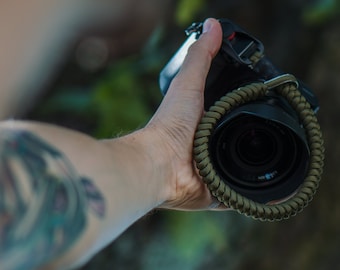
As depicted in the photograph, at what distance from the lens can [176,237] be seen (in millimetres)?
2125

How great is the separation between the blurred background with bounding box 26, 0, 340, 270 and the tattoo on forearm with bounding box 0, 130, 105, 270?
1.26 metres

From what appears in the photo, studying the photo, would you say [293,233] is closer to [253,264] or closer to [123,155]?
[253,264]

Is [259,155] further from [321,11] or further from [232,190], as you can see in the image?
[321,11]

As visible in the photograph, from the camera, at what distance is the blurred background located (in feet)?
6.98

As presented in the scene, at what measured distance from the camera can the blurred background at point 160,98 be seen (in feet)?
6.98

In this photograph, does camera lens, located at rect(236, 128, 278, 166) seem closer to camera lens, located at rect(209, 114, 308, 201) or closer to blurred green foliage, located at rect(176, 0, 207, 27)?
camera lens, located at rect(209, 114, 308, 201)

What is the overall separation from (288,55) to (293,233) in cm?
53

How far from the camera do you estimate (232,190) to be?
1.02 meters

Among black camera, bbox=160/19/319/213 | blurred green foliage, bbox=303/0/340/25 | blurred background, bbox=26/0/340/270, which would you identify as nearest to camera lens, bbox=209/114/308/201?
black camera, bbox=160/19/319/213

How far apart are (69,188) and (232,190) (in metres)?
0.34

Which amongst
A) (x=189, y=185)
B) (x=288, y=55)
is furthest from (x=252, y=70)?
(x=288, y=55)

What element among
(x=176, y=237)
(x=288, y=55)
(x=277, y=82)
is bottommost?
(x=176, y=237)

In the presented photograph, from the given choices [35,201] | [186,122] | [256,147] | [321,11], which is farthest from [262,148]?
[321,11]

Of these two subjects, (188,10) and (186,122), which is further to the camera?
(188,10)
